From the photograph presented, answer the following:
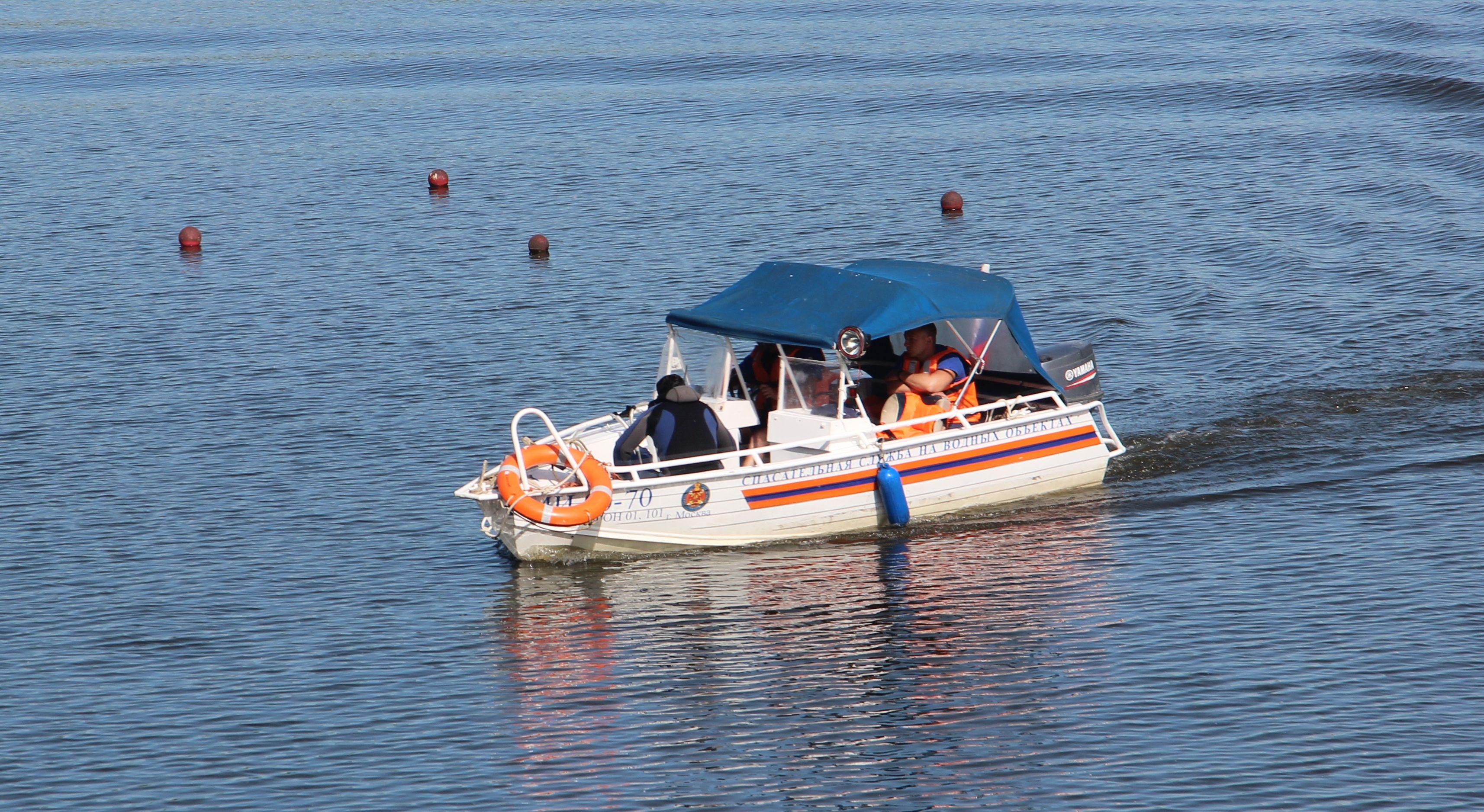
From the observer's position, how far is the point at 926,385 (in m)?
18.7

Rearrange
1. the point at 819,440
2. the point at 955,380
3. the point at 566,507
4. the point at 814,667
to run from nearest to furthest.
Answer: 1. the point at 814,667
2. the point at 566,507
3. the point at 819,440
4. the point at 955,380

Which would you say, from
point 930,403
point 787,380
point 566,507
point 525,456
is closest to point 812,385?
point 787,380

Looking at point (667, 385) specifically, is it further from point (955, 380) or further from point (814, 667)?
point (814, 667)

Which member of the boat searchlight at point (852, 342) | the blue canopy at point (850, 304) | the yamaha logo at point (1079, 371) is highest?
the blue canopy at point (850, 304)

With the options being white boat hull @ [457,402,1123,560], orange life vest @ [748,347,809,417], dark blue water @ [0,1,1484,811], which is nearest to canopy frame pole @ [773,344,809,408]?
orange life vest @ [748,347,809,417]

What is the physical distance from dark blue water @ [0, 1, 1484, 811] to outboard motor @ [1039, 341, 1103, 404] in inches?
47.0

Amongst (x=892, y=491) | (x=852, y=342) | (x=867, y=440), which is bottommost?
(x=892, y=491)

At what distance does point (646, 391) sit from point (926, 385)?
19.4 ft

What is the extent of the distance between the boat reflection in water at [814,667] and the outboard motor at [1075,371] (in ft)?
5.05

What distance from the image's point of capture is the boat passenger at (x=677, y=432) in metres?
17.5

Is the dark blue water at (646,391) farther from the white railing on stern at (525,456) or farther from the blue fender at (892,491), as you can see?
the white railing on stern at (525,456)

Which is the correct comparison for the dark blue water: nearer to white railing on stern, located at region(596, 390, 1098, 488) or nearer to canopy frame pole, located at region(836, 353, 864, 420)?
white railing on stern, located at region(596, 390, 1098, 488)

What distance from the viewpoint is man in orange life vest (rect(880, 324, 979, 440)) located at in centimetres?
1862

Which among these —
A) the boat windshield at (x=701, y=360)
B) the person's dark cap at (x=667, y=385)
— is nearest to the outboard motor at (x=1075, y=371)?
the boat windshield at (x=701, y=360)
